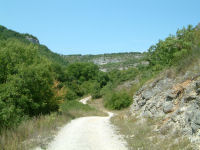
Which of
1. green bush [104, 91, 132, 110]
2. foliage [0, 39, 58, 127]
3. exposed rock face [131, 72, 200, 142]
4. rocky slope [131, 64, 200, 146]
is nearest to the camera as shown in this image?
exposed rock face [131, 72, 200, 142]

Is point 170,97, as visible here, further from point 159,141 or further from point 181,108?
point 159,141

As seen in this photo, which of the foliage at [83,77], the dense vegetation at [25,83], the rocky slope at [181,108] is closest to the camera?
the rocky slope at [181,108]

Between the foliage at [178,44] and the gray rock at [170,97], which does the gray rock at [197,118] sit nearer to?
the gray rock at [170,97]

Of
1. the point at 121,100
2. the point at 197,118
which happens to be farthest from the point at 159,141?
the point at 121,100

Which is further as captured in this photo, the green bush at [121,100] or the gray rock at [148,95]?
the green bush at [121,100]

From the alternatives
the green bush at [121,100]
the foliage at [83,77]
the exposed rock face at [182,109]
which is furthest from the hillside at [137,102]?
the foliage at [83,77]

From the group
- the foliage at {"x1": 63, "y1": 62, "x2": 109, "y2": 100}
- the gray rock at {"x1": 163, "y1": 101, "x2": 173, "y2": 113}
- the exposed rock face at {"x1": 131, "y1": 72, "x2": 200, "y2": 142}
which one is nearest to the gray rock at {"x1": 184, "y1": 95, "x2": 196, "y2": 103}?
the exposed rock face at {"x1": 131, "y1": 72, "x2": 200, "y2": 142}

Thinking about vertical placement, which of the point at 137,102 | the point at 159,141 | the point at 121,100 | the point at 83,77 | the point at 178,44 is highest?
the point at 178,44

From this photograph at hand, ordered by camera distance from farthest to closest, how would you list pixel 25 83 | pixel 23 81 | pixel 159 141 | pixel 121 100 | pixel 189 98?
1. pixel 121 100
2. pixel 25 83
3. pixel 23 81
4. pixel 189 98
5. pixel 159 141

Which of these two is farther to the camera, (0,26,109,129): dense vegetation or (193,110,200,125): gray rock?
(0,26,109,129): dense vegetation

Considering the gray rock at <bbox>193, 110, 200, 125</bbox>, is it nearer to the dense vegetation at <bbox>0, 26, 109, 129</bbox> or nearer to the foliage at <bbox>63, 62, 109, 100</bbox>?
the dense vegetation at <bbox>0, 26, 109, 129</bbox>

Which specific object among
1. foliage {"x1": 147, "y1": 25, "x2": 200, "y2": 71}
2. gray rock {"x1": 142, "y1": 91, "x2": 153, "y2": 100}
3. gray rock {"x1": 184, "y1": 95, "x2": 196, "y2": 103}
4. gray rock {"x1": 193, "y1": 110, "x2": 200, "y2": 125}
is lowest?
gray rock {"x1": 142, "y1": 91, "x2": 153, "y2": 100}

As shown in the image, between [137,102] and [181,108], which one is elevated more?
[181,108]

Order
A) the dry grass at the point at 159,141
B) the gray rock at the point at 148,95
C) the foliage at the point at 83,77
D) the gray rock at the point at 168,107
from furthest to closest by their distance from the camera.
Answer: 1. the foliage at the point at 83,77
2. the gray rock at the point at 148,95
3. the gray rock at the point at 168,107
4. the dry grass at the point at 159,141
